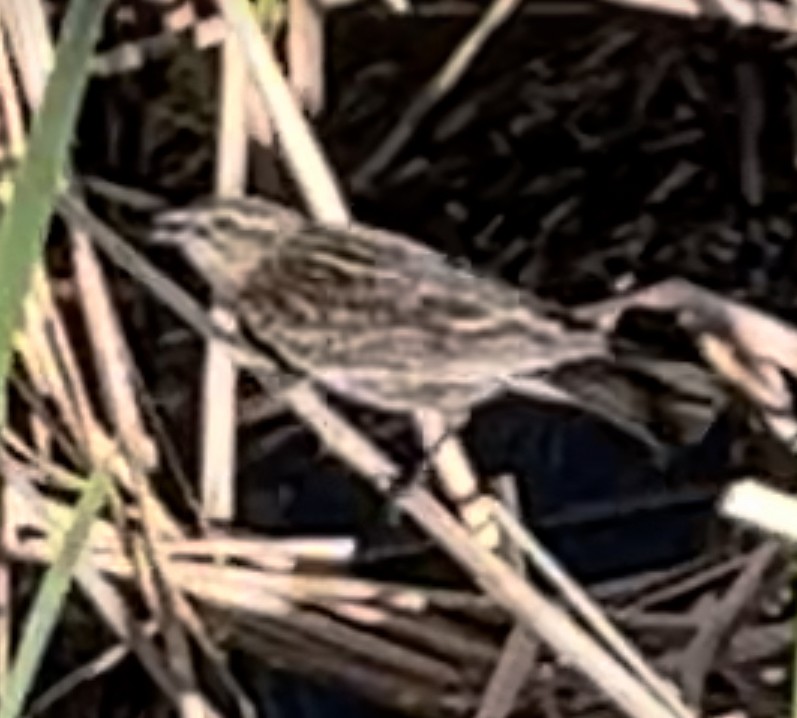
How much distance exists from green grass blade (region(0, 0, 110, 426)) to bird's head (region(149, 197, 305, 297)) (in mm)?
484

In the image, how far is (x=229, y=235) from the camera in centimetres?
122

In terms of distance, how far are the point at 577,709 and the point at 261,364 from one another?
21cm

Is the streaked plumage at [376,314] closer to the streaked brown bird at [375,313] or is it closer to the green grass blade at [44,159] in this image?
the streaked brown bird at [375,313]

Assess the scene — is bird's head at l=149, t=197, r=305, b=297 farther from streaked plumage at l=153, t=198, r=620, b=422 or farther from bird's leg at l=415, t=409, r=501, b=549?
bird's leg at l=415, t=409, r=501, b=549

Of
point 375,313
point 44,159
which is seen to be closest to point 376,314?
point 375,313

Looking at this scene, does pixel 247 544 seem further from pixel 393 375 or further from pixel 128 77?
pixel 128 77

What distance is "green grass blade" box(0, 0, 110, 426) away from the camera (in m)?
0.70

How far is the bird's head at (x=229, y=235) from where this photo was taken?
4.00 ft

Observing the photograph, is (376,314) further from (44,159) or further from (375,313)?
(44,159)

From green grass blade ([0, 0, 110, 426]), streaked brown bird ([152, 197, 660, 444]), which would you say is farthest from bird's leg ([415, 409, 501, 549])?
green grass blade ([0, 0, 110, 426])

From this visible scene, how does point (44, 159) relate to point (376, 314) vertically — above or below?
above

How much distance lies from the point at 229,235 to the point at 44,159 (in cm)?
53

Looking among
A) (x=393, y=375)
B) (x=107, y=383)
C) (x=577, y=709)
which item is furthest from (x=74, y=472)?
(x=577, y=709)

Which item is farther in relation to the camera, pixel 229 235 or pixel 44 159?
pixel 229 235
